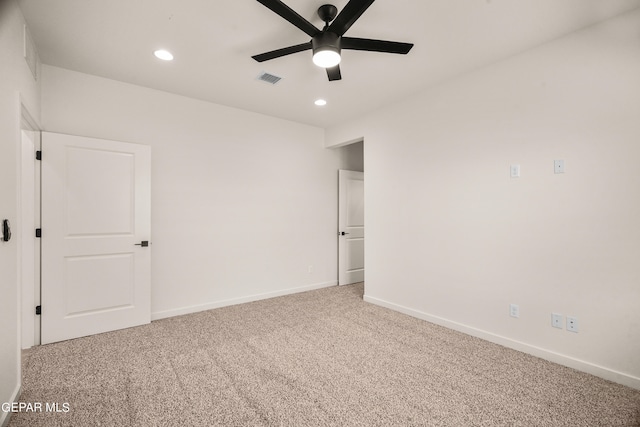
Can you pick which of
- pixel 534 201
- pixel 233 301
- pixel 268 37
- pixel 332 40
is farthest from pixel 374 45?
pixel 233 301

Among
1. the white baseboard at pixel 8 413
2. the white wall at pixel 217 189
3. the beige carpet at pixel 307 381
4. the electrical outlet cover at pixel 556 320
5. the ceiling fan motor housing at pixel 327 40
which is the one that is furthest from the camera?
the white wall at pixel 217 189

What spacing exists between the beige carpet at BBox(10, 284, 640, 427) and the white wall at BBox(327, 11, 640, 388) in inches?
12.5

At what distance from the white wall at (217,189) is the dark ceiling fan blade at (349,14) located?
2.49 m

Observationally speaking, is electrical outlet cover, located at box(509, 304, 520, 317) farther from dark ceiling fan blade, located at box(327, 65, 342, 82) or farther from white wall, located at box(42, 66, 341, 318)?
white wall, located at box(42, 66, 341, 318)

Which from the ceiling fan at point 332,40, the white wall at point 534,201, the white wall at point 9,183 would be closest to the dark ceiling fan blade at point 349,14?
the ceiling fan at point 332,40

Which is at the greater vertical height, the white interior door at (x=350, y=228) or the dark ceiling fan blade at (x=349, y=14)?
the dark ceiling fan blade at (x=349, y=14)

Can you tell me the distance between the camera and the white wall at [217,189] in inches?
129

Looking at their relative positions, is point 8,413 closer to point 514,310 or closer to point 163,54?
point 163,54

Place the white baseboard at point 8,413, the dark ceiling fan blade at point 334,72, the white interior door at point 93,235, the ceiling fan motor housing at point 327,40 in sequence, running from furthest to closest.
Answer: the white interior door at point 93,235 → the dark ceiling fan blade at point 334,72 → the ceiling fan motor housing at point 327,40 → the white baseboard at point 8,413

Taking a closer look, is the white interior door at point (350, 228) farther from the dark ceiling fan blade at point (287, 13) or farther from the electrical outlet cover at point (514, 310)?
the dark ceiling fan blade at point (287, 13)

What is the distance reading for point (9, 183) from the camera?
1838mm

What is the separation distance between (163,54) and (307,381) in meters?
3.09

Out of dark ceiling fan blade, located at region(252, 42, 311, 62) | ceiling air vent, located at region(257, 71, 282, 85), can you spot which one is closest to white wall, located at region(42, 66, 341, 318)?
ceiling air vent, located at region(257, 71, 282, 85)

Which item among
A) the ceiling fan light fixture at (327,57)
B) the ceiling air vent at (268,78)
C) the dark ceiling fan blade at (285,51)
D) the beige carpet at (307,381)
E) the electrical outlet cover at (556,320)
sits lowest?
the beige carpet at (307,381)
